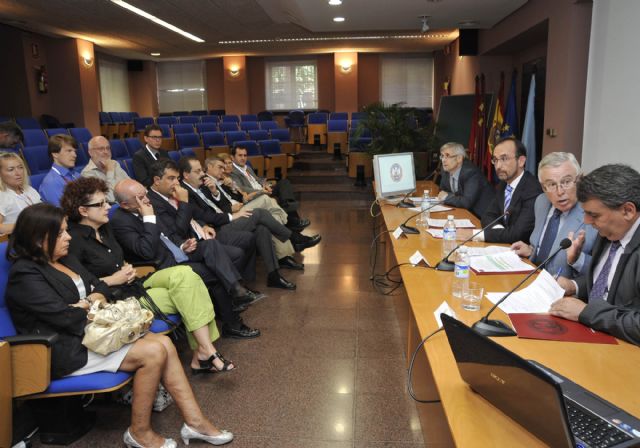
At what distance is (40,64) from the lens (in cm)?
1193

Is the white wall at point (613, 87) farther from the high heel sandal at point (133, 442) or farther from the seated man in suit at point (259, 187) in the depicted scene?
the high heel sandal at point (133, 442)

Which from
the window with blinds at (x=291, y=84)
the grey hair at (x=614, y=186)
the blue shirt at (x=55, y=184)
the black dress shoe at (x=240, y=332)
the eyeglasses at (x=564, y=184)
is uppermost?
the window with blinds at (x=291, y=84)

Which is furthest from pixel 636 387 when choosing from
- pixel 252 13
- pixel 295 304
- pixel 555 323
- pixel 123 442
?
pixel 252 13

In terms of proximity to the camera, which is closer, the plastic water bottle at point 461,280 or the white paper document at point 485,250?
the plastic water bottle at point 461,280

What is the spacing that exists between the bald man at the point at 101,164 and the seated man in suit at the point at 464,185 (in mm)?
2985

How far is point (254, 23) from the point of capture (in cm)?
1052

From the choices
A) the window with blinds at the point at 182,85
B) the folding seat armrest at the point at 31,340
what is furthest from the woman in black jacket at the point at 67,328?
the window with blinds at the point at 182,85

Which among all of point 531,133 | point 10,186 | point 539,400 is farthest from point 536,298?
point 531,133

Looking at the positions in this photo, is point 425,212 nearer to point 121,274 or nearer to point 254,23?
point 121,274

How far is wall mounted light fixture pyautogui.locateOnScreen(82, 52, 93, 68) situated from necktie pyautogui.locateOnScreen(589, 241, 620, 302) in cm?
1314

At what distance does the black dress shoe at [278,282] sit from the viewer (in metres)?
4.44

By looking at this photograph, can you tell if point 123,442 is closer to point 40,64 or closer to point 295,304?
point 295,304

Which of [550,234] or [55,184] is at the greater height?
[55,184]

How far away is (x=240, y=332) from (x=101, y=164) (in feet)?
7.88
